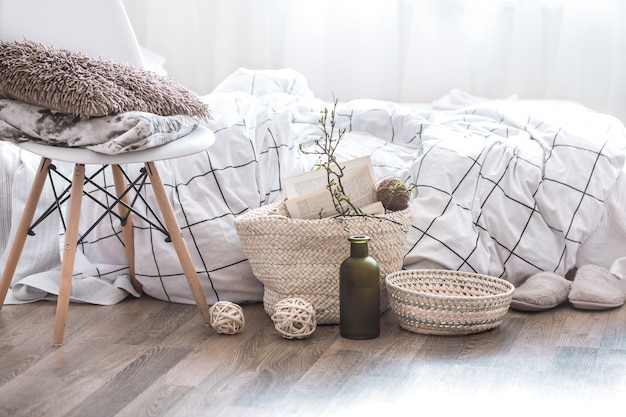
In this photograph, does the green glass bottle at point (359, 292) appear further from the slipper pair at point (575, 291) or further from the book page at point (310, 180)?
the slipper pair at point (575, 291)

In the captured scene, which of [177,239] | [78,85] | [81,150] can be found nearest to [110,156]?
[81,150]

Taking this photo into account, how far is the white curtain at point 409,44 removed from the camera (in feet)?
13.0

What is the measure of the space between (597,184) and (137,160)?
3.99ft

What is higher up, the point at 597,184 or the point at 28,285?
the point at 597,184

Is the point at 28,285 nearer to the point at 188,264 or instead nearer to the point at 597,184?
the point at 188,264

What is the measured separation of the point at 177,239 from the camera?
2.18 meters

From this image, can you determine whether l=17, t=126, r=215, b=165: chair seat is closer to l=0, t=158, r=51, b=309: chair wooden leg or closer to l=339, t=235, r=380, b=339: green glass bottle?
l=0, t=158, r=51, b=309: chair wooden leg

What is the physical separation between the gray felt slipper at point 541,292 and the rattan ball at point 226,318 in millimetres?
687

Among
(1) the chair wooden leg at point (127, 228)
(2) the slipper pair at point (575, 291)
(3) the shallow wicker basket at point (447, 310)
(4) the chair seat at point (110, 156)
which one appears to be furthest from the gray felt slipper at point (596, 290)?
(1) the chair wooden leg at point (127, 228)

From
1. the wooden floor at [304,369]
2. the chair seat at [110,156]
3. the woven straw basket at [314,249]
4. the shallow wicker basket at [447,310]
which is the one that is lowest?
the wooden floor at [304,369]

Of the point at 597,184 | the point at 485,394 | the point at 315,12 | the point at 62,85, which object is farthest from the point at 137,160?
the point at 315,12

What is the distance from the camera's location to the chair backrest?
2.30 metres

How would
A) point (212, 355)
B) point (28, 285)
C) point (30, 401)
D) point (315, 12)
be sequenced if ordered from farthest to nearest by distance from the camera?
point (315, 12), point (28, 285), point (212, 355), point (30, 401)

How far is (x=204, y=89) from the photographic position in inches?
175
